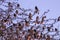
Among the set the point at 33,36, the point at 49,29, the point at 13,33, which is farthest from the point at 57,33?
the point at 13,33

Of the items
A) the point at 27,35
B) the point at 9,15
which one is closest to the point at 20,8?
the point at 9,15

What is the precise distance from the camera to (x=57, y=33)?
18.4 ft

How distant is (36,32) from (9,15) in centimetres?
70

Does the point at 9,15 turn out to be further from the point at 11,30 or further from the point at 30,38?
the point at 30,38

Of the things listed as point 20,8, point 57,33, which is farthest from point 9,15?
point 57,33

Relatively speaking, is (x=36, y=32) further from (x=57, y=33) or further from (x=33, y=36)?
(x=57, y=33)

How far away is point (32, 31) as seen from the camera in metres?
5.37

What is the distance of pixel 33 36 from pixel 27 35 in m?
0.13

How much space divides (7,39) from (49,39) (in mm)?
904

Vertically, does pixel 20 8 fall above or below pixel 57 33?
above

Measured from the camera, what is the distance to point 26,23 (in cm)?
549

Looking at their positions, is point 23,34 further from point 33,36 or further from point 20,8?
point 20,8

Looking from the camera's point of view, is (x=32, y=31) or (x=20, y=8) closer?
(x=32, y=31)

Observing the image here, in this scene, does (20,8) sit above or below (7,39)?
above
